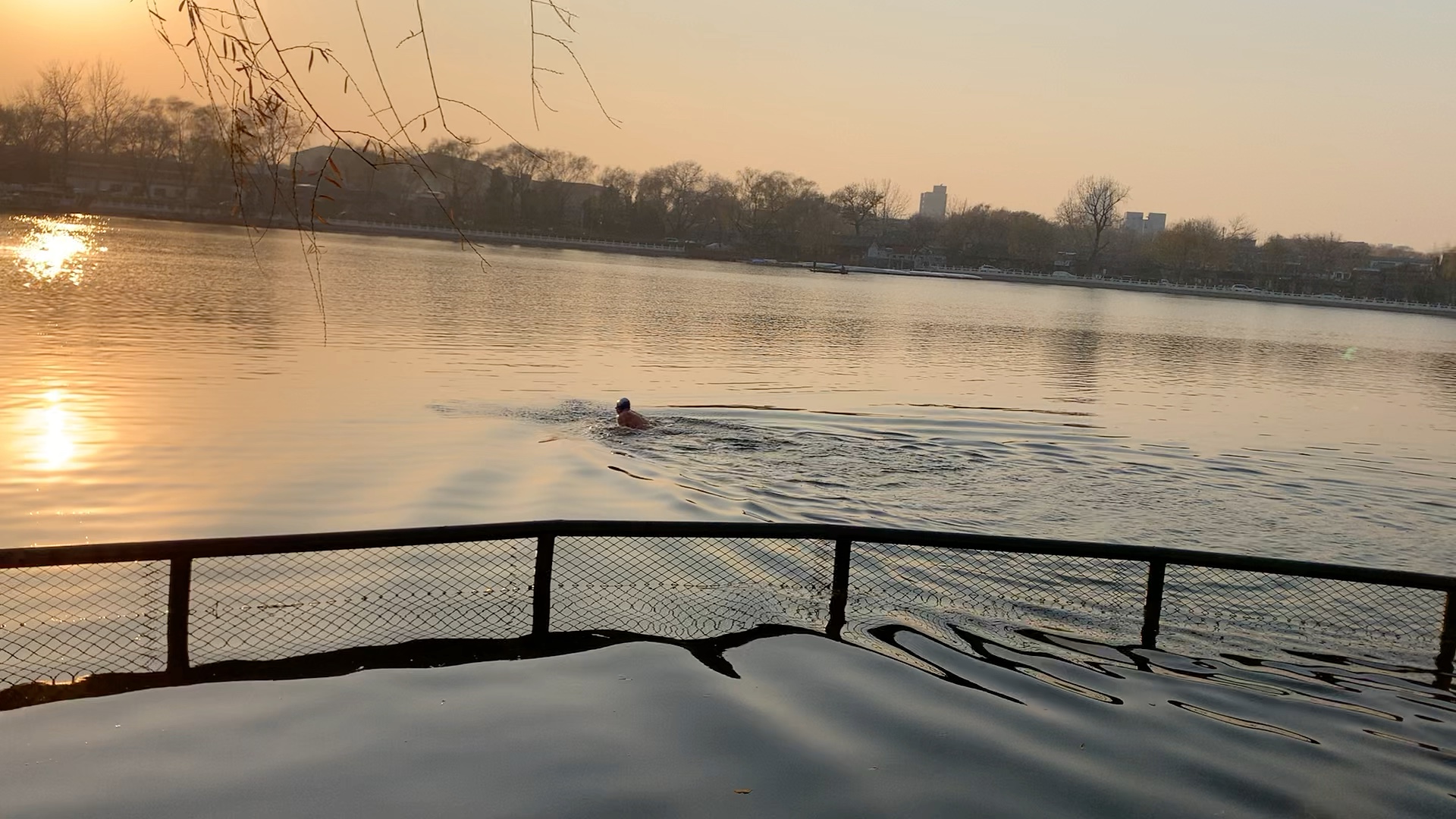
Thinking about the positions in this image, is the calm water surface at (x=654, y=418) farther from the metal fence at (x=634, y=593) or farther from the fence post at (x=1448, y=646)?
the fence post at (x=1448, y=646)

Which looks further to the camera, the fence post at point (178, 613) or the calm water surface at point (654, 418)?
the calm water surface at point (654, 418)

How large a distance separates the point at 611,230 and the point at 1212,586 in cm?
18549

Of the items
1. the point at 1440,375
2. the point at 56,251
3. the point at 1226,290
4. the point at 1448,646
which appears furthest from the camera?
the point at 1226,290

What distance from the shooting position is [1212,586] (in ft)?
40.8

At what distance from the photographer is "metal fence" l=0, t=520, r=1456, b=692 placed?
8.48m

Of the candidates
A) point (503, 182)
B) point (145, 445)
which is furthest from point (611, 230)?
point (145, 445)

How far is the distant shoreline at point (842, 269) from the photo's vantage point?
15725cm

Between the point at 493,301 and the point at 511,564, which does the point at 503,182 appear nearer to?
the point at 493,301

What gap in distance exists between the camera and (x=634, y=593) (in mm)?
10617

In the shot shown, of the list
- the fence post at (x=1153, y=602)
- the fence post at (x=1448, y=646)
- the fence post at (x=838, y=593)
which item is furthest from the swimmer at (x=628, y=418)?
the fence post at (x=1448, y=646)

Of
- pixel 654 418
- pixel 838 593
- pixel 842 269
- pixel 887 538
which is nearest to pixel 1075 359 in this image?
pixel 654 418

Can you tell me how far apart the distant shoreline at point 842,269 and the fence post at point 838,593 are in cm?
14684

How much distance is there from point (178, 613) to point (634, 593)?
13.0ft

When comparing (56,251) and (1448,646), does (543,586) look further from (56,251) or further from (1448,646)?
(56,251)
